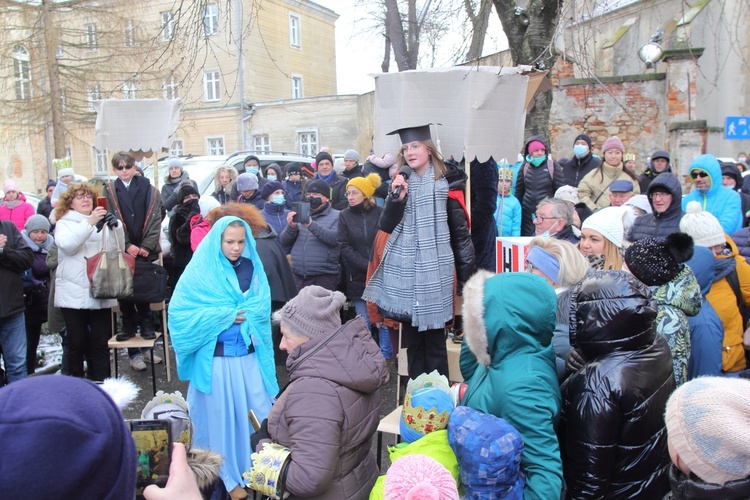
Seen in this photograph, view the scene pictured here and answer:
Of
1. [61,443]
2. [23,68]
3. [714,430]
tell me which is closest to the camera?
[61,443]

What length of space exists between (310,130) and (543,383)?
1062 inches

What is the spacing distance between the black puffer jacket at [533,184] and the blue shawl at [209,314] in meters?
4.43

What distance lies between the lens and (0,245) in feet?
16.5

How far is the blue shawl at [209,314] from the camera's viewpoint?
146 inches

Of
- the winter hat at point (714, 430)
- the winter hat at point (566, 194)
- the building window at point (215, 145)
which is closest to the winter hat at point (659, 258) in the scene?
the winter hat at point (714, 430)

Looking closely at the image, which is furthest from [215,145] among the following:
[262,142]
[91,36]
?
[91,36]

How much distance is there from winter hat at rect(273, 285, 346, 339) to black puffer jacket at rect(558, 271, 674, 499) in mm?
1039

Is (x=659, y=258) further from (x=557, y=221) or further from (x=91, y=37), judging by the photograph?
(x=91, y=37)

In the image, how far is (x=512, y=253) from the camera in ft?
14.7

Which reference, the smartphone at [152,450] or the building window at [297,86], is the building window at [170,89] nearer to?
the smartphone at [152,450]

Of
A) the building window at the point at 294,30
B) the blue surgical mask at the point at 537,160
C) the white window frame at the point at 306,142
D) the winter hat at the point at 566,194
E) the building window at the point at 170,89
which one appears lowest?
the winter hat at the point at 566,194

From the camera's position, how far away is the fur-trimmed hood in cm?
221

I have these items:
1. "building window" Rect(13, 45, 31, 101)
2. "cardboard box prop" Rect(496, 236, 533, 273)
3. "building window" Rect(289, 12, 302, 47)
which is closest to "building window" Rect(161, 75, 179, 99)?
"cardboard box prop" Rect(496, 236, 533, 273)

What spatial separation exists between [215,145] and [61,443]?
103 ft
